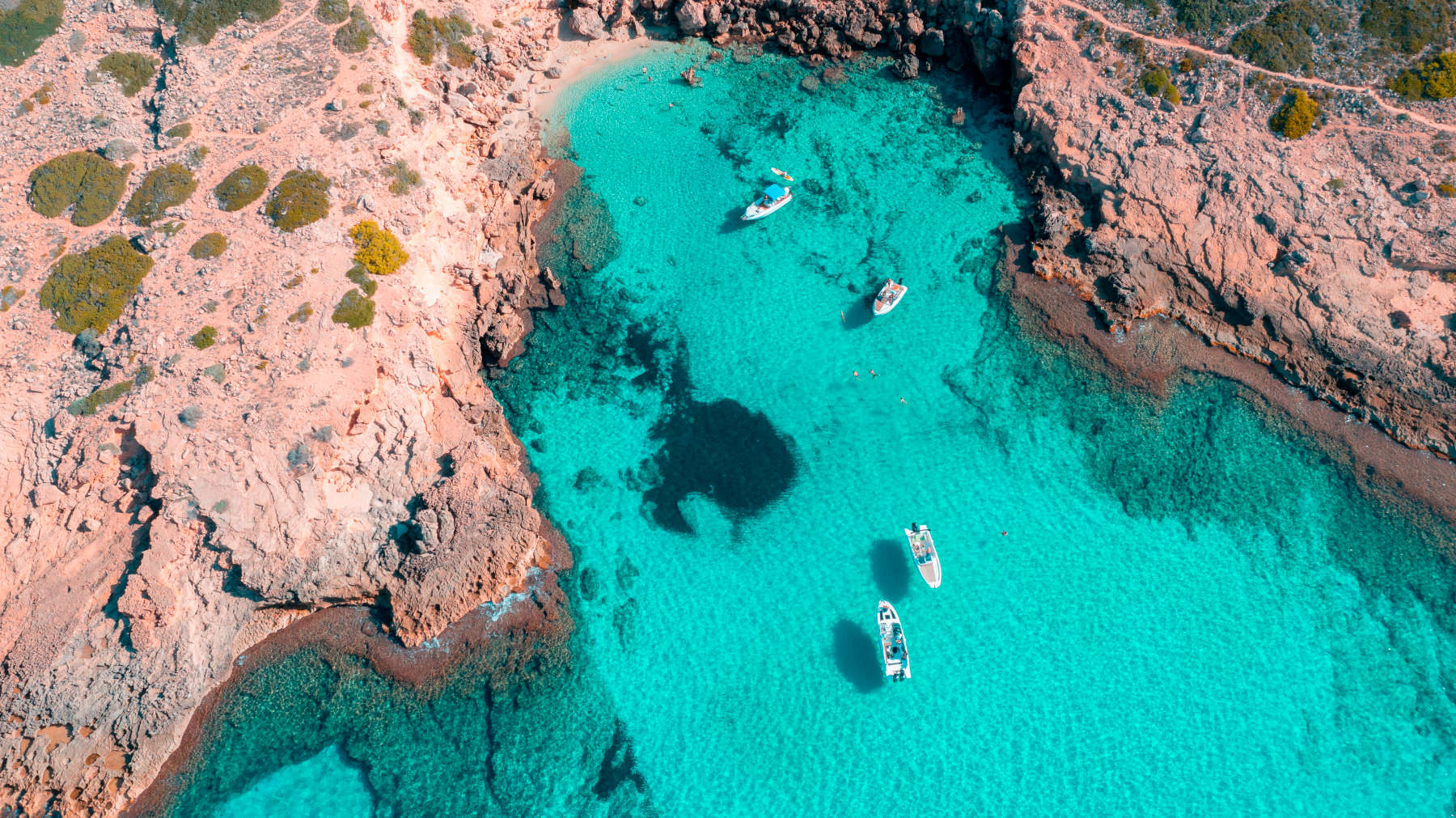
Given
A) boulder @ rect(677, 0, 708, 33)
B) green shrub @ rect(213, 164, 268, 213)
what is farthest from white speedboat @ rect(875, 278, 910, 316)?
green shrub @ rect(213, 164, 268, 213)

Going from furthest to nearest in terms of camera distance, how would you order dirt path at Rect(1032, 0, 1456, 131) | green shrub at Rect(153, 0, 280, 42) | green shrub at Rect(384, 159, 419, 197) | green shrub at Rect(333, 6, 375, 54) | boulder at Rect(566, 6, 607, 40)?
boulder at Rect(566, 6, 607, 40) < green shrub at Rect(333, 6, 375, 54) < green shrub at Rect(153, 0, 280, 42) < green shrub at Rect(384, 159, 419, 197) < dirt path at Rect(1032, 0, 1456, 131)

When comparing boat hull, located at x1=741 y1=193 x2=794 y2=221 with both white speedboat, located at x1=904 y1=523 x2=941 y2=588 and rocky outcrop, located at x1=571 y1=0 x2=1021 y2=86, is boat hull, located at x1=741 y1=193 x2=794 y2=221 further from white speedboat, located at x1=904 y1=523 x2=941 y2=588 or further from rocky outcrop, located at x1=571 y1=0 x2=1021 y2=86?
white speedboat, located at x1=904 y1=523 x2=941 y2=588

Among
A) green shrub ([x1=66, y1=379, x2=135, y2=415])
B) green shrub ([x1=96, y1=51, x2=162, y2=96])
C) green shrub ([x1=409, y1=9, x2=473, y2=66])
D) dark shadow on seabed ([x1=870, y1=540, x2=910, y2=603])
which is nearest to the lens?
dark shadow on seabed ([x1=870, y1=540, x2=910, y2=603])

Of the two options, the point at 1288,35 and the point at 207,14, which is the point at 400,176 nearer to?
the point at 207,14

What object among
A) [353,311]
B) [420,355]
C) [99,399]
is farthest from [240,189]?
[420,355]

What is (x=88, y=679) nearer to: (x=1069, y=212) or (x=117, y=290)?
(x=117, y=290)

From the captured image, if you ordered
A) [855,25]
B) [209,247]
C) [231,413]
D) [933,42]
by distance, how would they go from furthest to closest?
[855,25]
[933,42]
[209,247]
[231,413]
